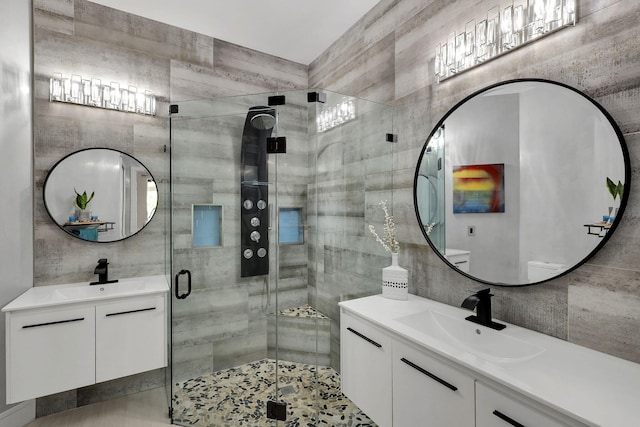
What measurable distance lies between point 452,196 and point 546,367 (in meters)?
0.96

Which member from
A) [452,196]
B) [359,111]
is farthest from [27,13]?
[452,196]

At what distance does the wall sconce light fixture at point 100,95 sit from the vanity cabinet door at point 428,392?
105 inches

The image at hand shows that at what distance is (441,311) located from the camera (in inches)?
67.2

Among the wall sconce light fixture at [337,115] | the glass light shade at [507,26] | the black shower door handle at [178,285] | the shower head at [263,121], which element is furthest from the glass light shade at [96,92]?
the glass light shade at [507,26]

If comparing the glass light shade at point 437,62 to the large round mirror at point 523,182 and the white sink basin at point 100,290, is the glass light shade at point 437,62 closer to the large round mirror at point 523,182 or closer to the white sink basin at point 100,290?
the large round mirror at point 523,182

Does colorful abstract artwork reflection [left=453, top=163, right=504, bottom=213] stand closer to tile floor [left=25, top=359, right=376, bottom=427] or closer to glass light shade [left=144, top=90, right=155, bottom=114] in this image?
tile floor [left=25, top=359, right=376, bottom=427]

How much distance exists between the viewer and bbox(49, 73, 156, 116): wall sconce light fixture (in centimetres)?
230

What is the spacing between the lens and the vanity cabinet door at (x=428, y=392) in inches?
45.3

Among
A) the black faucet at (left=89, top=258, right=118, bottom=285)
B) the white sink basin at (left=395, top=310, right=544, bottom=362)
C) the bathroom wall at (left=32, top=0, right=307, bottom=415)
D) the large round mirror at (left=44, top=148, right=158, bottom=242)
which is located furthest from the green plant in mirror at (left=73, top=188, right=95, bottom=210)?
the white sink basin at (left=395, top=310, right=544, bottom=362)

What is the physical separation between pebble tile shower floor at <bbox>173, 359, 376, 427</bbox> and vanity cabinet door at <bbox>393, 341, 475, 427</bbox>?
0.68 meters

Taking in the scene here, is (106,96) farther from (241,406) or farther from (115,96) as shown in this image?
(241,406)

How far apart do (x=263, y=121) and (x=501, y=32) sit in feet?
4.68

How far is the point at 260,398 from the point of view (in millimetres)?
2170

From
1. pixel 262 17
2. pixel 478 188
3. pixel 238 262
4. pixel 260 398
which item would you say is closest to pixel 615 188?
pixel 478 188
